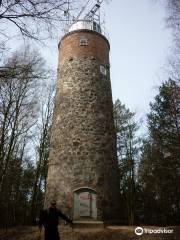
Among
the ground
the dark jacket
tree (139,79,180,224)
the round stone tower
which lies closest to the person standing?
the dark jacket

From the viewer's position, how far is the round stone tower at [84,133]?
12.6 meters

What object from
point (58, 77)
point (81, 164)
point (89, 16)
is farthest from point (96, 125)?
point (89, 16)

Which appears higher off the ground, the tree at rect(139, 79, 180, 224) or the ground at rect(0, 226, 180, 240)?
the tree at rect(139, 79, 180, 224)

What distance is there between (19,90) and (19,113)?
4.17ft

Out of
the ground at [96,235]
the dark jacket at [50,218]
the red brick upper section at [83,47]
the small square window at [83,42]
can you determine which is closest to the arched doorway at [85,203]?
the ground at [96,235]

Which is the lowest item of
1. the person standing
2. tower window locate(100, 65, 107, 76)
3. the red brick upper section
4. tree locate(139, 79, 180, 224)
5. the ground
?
the ground

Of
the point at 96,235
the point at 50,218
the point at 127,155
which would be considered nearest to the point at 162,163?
the point at 127,155

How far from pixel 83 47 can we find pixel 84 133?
5.29 metres

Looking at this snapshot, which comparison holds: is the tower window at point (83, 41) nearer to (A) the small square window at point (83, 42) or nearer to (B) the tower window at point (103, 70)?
(A) the small square window at point (83, 42)

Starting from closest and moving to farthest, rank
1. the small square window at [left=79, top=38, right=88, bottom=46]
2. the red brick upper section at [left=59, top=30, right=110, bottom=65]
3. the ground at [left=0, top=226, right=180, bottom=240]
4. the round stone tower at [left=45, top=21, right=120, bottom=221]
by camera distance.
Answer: the ground at [left=0, top=226, right=180, bottom=240] < the round stone tower at [left=45, top=21, right=120, bottom=221] < the red brick upper section at [left=59, top=30, right=110, bottom=65] < the small square window at [left=79, top=38, right=88, bottom=46]

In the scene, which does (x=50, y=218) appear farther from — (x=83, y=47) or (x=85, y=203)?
(x=83, y=47)

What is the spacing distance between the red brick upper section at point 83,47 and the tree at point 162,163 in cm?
498

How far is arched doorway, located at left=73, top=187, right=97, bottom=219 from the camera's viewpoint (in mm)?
12281

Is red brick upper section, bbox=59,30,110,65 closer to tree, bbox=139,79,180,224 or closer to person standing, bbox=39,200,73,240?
tree, bbox=139,79,180,224
